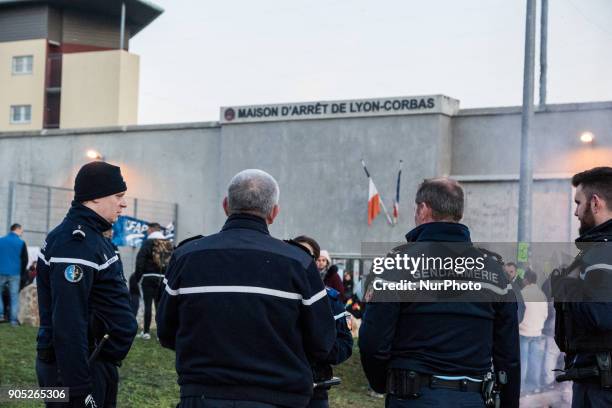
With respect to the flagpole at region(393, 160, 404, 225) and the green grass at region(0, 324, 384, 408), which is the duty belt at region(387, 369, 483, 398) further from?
the flagpole at region(393, 160, 404, 225)

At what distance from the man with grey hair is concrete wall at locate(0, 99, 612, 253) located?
75.7 feet

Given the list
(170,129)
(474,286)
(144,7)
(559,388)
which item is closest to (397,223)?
(170,129)

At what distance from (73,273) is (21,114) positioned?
51070 millimetres

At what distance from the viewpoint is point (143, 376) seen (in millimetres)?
12789

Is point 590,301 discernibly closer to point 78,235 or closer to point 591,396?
point 591,396

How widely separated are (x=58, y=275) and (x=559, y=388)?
9.31 m

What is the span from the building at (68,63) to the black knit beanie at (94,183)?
45491mm

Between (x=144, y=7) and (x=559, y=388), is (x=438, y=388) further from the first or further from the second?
(x=144, y=7)

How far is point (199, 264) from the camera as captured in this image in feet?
15.2

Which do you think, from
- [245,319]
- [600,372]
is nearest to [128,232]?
[600,372]

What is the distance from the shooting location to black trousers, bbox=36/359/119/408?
534 centimetres

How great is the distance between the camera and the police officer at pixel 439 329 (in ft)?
16.6

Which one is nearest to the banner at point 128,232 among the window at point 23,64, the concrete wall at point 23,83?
the concrete wall at point 23,83

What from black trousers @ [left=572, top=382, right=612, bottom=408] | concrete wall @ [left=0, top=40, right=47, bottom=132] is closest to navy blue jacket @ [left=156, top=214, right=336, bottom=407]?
black trousers @ [left=572, top=382, right=612, bottom=408]
